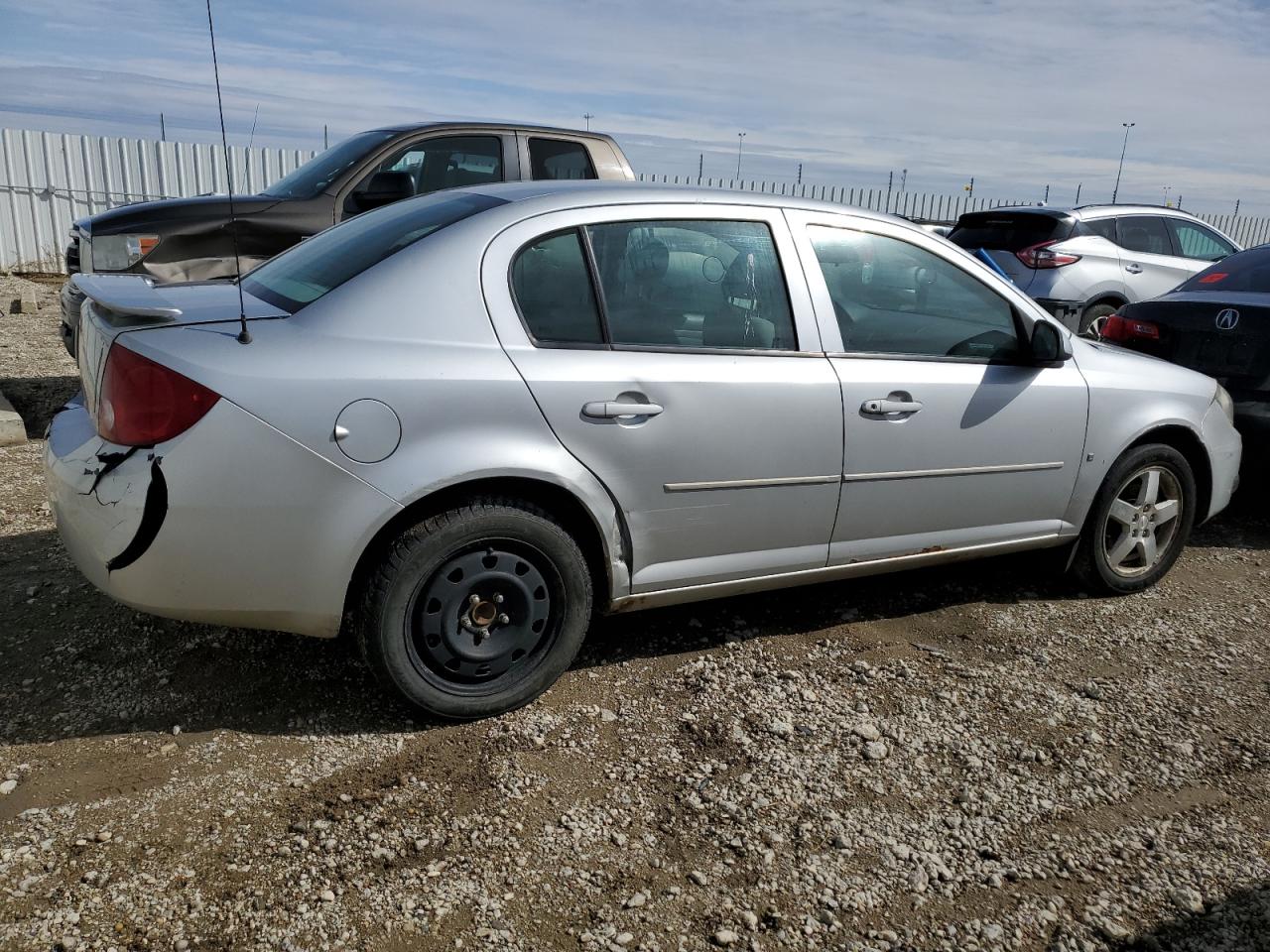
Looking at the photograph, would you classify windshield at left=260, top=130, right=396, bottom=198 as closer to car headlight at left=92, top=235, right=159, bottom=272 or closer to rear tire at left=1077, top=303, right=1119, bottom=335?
car headlight at left=92, top=235, right=159, bottom=272

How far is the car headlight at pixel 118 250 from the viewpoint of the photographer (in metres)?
6.33

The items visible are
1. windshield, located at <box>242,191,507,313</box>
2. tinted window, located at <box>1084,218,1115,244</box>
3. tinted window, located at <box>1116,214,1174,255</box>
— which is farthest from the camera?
tinted window, located at <box>1116,214,1174,255</box>

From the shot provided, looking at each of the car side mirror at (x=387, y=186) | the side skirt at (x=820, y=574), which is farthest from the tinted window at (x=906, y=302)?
the car side mirror at (x=387, y=186)

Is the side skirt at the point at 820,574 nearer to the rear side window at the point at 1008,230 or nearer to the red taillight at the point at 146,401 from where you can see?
the red taillight at the point at 146,401

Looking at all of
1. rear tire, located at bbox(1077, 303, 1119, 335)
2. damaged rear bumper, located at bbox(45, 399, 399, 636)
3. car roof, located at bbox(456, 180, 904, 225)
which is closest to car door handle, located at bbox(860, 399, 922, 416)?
car roof, located at bbox(456, 180, 904, 225)

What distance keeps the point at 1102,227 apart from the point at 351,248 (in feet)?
27.4

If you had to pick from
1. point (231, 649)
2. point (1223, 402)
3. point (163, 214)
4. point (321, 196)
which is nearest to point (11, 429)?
point (163, 214)

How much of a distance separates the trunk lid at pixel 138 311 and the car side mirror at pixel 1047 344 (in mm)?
2787

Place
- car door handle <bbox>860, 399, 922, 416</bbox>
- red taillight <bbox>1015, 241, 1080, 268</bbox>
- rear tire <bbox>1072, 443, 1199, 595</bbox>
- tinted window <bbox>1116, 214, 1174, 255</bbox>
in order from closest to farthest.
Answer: car door handle <bbox>860, 399, 922, 416</bbox> < rear tire <bbox>1072, 443, 1199, 595</bbox> < red taillight <bbox>1015, 241, 1080, 268</bbox> < tinted window <bbox>1116, 214, 1174, 255</bbox>

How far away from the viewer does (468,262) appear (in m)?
3.04

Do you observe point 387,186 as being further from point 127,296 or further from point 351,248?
point 127,296

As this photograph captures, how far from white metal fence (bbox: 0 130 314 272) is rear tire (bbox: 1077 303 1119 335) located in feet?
37.0

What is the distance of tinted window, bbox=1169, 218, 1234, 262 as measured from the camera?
10055 mm

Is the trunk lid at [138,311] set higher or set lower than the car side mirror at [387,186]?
lower
